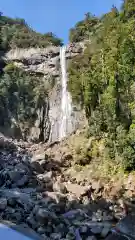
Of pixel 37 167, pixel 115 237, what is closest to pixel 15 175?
pixel 37 167

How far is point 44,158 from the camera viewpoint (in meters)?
17.1

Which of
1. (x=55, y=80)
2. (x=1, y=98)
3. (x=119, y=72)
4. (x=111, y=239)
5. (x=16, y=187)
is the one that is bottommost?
(x=111, y=239)

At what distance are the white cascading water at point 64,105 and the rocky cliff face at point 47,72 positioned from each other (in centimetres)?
32

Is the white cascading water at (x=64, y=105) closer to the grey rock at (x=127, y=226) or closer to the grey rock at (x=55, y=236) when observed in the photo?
A: the grey rock at (x=127, y=226)

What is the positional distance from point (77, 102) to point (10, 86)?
6710 millimetres

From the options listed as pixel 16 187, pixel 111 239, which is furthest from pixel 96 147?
pixel 111 239

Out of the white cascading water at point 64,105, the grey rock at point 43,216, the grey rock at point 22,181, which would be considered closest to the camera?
the grey rock at point 43,216

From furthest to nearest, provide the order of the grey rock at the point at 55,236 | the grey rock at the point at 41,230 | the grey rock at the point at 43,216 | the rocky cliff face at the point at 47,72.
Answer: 1. the rocky cliff face at the point at 47,72
2. the grey rock at the point at 43,216
3. the grey rock at the point at 41,230
4. the grey rock at the point at 55,236

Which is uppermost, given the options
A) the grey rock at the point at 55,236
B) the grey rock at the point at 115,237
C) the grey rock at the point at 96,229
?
the grey rock at the point at 96,229

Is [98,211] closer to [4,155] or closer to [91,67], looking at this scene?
[4,155]

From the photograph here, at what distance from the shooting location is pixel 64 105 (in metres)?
26.3

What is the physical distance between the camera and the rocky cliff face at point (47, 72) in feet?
84.8

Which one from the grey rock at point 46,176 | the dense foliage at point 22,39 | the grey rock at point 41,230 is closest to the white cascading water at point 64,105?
the dense foliage at point 22,39

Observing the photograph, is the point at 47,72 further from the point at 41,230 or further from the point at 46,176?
the point at 41,230
